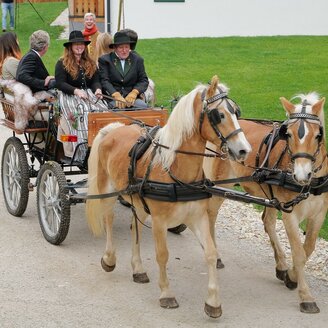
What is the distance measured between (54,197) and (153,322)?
263 centimetres

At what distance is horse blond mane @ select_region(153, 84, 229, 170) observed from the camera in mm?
6488

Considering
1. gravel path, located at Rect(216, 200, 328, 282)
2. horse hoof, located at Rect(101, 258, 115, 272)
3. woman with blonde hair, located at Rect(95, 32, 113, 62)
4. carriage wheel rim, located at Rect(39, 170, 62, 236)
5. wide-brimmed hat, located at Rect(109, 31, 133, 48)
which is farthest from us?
woman with blonde hair, located at Rect(95, 32, 113, 62)

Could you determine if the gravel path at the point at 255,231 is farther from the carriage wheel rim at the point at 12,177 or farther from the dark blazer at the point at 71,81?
the carriage wheel rim at the point at 12,177

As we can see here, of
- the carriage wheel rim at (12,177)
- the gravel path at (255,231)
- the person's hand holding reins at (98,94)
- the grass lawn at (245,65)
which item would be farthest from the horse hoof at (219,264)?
the grass lawn at (245,65)

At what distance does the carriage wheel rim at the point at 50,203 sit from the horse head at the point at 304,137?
2.98 m

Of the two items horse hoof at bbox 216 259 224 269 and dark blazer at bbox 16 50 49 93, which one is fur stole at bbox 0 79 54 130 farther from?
horse hoof at bbox 216 259 224 269

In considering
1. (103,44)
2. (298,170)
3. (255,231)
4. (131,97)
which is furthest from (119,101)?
(298,170)

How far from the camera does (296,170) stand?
637cm

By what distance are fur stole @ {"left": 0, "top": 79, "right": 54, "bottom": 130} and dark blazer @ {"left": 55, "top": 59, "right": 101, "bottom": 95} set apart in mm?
425

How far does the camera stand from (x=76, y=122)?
28.7 ft

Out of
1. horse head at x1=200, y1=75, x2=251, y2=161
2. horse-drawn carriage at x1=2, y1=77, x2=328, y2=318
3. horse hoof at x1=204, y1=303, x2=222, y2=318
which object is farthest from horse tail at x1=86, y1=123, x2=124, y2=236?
horse hoof at x1=204, y1=303, x2=222, y2=318

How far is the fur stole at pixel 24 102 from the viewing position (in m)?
9.37

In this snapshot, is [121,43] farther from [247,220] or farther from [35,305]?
[35,305]

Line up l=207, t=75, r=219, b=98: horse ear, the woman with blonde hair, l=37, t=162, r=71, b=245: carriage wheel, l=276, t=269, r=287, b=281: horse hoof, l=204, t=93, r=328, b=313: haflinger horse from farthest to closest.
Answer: the woman with blonde hair < l=37, t=162, r=71, b=245: carriage wheel < l=276, t=269, r=287, b=281: horse hoof < l=204, t=93, r=328, b=313: haflinger horse < l=207, t=75, r=219, b=98: horse ear
